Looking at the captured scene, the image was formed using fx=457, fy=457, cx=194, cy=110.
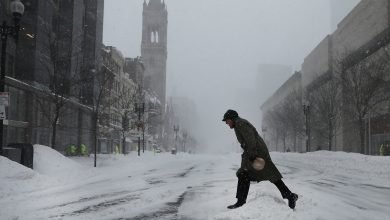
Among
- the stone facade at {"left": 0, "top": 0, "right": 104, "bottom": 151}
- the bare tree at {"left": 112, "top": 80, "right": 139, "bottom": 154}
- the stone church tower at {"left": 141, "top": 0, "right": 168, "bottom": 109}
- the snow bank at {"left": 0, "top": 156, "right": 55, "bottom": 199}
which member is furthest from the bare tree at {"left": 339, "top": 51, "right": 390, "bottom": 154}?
the stone church tower at {"left": 141, "top": 0, "right": 168, "bottom": 109}

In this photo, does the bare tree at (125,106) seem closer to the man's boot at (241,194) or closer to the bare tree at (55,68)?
the bare tree at (55,68)

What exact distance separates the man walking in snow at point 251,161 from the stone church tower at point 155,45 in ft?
415

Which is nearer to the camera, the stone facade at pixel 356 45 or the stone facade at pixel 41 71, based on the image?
the stone facade at pixel 41 71

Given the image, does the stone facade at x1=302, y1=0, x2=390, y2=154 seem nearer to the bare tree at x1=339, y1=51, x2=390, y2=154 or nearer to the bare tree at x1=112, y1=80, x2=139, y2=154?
the bare tree at x1=339, y1=51, x2=390, y2=154

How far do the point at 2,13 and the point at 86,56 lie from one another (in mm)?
18575

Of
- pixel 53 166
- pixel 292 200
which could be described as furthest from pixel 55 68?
pixel 292 200

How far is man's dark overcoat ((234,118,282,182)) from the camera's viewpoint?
678 cm

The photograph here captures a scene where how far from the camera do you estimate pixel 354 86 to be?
43.0 metres

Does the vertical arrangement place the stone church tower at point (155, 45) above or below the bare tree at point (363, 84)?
above

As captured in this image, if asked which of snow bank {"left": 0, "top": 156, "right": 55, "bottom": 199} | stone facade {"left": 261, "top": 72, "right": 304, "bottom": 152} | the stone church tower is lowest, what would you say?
snow bank {"left": 0, "top": 156, "right": 55, "bottom": 199}

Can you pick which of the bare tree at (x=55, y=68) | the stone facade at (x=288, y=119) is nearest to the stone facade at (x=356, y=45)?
the stone facade at (x=288, y=119)

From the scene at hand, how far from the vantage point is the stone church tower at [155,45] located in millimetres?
136250

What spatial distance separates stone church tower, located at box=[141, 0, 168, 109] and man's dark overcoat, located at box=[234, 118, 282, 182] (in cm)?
12645

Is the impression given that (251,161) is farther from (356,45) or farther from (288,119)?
(356,45)
